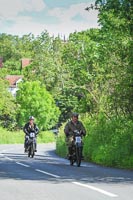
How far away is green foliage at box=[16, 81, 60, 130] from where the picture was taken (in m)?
90.2

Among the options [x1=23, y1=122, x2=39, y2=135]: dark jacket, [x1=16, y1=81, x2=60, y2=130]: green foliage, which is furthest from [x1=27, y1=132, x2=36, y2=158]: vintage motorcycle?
[x1=16, y1=81, x2=60, y2=130]: green foliage

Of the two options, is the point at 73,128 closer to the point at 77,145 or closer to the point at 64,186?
the point at 77,145

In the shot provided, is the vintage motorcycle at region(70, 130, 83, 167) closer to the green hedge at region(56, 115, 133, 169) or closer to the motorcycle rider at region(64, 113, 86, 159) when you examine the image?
the motorcycle rider at region(64, 113, 86, 159)

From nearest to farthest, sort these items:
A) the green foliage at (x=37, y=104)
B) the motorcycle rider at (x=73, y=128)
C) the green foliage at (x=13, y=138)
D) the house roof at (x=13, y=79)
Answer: the motorcycle rider at (x=73, y=128)
the green foliage at (x=13, y=138)
the green foliage at (x=37, y=104)
the house roof at (x=13, y=79)

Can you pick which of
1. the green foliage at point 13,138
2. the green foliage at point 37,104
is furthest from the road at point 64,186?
the green foliage at point 37,104

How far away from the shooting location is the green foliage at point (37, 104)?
296 feet

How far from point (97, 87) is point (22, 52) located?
372 ft

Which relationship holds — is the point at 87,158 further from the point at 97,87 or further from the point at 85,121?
the point at 97,87

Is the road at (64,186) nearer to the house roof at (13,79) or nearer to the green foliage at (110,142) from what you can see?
the green foliage at (110,142)

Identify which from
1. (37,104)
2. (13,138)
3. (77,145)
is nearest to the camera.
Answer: (77,145)

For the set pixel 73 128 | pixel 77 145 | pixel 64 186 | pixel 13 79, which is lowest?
pixel 64 186

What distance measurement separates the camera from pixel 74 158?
763 inches

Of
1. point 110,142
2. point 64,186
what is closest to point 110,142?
point 110,142

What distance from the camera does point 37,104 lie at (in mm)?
90938
